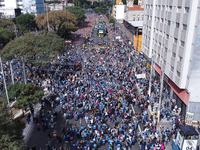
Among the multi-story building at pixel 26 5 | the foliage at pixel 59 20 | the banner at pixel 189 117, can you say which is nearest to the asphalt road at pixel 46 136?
the banner at pixel 189 117

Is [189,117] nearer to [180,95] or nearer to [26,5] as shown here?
[180,95]

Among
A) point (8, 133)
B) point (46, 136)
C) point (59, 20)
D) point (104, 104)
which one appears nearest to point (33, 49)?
point (104, 104)

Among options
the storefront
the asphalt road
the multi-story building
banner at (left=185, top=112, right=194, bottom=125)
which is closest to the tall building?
the storefront

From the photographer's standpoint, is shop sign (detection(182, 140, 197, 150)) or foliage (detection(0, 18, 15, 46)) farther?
foliage (detection(0, 18, 15, 46))

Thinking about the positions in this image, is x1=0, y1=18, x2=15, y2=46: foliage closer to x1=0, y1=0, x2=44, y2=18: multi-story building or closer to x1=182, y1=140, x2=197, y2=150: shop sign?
x1=0, y1=0, x2=44, y2=18: multi-story building

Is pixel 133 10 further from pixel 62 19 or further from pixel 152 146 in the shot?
pixel 152 146
